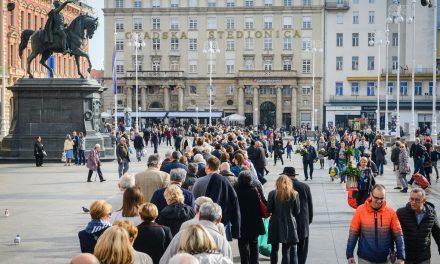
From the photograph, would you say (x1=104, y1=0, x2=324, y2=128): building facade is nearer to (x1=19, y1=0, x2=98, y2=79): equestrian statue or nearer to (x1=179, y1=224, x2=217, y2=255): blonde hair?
(x1=19, y1=0, x2=98, y2=79): equestrian statue

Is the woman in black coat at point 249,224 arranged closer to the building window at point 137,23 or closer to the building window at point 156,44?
the building window at point 156,44

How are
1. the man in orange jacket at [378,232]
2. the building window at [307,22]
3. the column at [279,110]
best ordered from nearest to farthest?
the man in orange jacket at [378,232] < the column at [279,110] < the building window at [307,22]

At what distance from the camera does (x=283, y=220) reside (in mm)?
11766

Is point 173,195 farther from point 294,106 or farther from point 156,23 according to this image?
point 156,23

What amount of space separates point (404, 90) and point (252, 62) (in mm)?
18557

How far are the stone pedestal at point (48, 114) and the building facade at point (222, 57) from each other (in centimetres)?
5897

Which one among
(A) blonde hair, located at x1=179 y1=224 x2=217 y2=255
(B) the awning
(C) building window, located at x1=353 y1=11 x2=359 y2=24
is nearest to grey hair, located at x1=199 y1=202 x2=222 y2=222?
(A) blonde hair, located at x1=179 y1=224 x2=217 y2=255

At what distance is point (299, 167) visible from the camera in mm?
40000

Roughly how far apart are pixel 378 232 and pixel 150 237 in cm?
268

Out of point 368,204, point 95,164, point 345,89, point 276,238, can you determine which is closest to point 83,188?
point 95,164

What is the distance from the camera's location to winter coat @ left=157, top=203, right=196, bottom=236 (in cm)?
1038

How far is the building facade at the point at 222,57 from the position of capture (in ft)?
321

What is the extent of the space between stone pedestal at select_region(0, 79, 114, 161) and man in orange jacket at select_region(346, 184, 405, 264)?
1157 inches

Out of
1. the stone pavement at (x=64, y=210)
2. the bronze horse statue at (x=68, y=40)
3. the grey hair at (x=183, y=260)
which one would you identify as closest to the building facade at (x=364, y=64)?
the bronze horse statue at (x=68, y=40)
